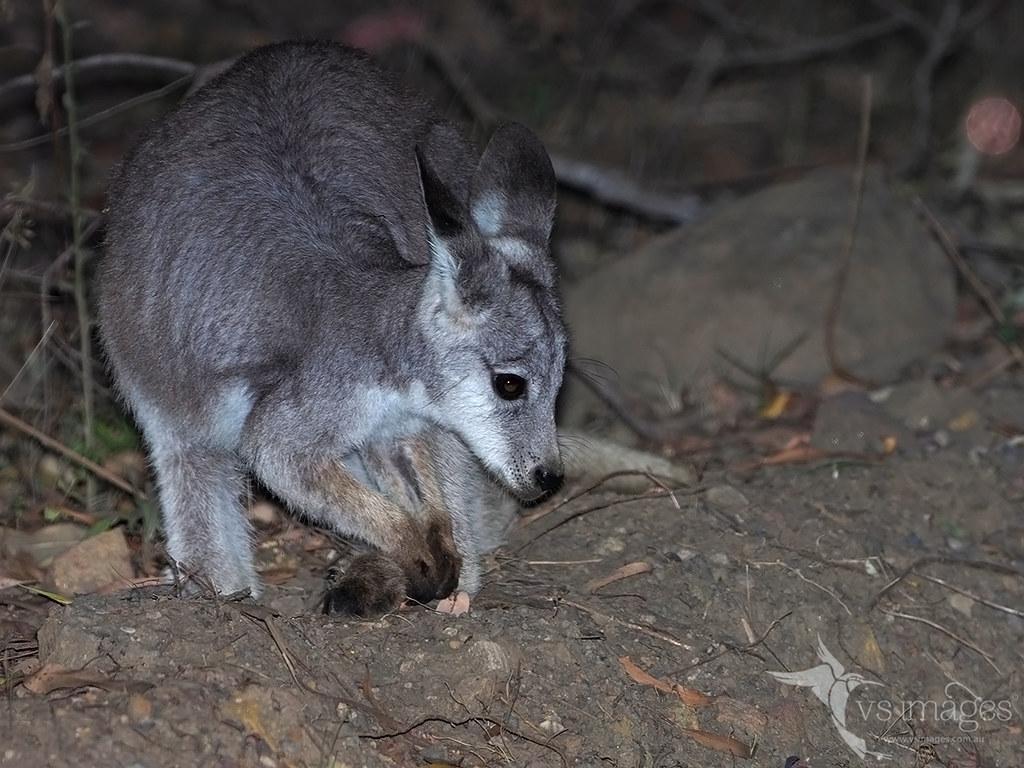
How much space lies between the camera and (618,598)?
4.80 m

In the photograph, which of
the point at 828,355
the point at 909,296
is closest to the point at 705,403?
the point at 828,355

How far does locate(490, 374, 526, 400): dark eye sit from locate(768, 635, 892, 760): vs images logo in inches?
48.4

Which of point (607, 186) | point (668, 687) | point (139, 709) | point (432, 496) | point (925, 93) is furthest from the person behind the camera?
point (925, 93)

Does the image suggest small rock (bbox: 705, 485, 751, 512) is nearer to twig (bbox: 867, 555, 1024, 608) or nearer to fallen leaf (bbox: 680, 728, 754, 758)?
twig (bbox: 867, 555, 1024, 608)

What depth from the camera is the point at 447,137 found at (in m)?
5.21

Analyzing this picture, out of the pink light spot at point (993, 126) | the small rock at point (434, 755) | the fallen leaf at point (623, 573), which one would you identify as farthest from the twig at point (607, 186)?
the small rock at point (434, 755)

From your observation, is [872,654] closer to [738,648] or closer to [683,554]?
[738,648]

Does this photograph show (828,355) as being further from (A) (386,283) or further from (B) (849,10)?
(B) (849,10)

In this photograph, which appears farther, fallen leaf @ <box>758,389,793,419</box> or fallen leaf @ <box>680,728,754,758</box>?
fallen leaf @ <box>758,389,793,419</box>

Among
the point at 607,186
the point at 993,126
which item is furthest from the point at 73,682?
the point at 993,126

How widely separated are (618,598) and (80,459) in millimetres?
1941

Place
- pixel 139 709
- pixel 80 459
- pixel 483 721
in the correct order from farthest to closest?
pixel 80 459
pixel 483 721
pixel 139 709

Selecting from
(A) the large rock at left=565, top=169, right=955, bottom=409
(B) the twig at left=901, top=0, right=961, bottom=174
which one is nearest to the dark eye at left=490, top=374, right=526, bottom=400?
(A) the large rock at left=565, top=169, right=955, bottom=409

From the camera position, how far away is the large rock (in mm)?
6988
